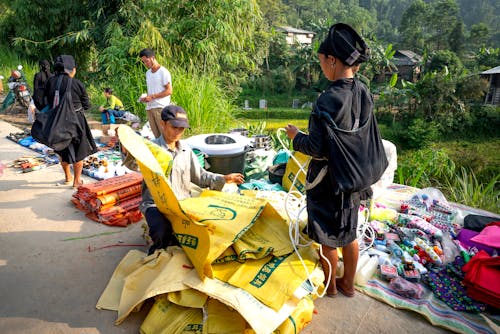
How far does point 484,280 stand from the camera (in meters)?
2.40

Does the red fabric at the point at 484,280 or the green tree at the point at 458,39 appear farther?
the green tree at the point at 458,39

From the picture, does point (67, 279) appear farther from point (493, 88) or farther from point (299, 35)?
point (299, 35)

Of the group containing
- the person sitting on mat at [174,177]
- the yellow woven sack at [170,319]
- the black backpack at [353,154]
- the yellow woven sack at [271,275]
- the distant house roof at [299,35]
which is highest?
the distant house roof at [299,35]

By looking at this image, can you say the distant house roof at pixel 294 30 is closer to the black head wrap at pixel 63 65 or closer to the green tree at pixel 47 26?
the green tree at pixel 47 26

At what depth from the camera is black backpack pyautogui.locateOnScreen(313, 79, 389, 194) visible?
2023mm

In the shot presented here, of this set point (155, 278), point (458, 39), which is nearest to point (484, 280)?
point (155, 278)

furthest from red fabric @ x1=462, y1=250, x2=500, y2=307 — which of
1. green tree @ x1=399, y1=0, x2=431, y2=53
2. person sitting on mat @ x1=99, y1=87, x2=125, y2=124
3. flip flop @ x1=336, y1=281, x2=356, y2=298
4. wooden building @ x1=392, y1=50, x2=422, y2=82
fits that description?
green tree @ x1=399, y1=0, x2=431, y2=53

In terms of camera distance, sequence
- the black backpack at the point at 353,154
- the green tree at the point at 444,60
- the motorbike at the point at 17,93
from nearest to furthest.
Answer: the black backpack at the point at 353,154, the motorbike at the point at 17,93, the green tree at the point at 444,60

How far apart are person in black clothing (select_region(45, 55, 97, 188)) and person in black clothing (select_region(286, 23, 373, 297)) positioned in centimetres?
310

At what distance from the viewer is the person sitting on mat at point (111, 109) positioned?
294 inches

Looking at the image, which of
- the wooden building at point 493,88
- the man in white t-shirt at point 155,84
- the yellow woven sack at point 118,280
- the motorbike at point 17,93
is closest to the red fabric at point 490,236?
the yellow woven sack at point 118,280

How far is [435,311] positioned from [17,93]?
36.2 feet

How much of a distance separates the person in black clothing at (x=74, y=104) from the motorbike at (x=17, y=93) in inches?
249

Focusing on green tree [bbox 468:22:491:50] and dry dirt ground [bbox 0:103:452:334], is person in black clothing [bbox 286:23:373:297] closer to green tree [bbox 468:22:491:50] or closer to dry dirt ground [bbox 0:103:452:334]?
dry dirt ground [bbox 0:103:452:334]
